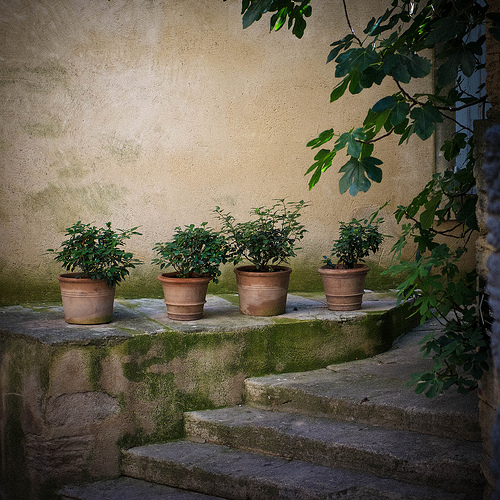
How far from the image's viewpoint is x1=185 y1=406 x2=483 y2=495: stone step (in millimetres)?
2561

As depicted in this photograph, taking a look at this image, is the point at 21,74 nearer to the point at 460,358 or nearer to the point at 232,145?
the point at 232,145

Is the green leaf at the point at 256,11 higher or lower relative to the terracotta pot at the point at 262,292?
higher

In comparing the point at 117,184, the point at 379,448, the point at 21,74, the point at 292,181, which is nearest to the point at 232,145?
the point at 292,181

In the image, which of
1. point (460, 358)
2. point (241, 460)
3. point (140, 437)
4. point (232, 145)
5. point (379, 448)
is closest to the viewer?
point (460, 358)

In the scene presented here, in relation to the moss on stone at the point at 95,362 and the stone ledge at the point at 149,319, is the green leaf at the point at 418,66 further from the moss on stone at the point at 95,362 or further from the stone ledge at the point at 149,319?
the moss on stone at the point at 95,362

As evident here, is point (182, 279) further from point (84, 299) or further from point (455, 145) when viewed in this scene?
point (455, 145)

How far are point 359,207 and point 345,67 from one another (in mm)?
2740

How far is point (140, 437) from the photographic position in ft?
10.7

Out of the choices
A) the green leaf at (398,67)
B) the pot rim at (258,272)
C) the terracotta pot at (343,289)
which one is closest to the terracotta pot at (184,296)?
the pot rim at (258,272)

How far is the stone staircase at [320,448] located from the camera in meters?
2.59

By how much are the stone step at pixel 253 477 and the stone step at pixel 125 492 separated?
0.03m

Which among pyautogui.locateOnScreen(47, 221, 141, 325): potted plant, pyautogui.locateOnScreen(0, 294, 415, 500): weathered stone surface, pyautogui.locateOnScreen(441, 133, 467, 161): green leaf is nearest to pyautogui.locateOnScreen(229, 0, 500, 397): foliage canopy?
pyautogui.locateOnScreen(441, 133, 467, 161): green leaf

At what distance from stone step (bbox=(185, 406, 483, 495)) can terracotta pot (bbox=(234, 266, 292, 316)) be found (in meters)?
0.67

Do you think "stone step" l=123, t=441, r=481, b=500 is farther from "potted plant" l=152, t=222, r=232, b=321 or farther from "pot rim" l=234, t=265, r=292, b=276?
"pot rim" l=234, t=265, r=292, b=276
